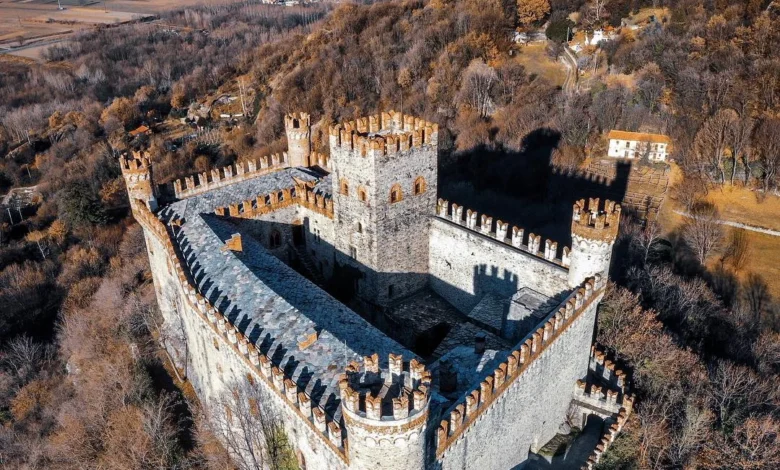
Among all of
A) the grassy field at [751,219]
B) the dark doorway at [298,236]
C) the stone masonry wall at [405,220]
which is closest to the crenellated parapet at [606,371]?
the stone masonry wall at [405,220]

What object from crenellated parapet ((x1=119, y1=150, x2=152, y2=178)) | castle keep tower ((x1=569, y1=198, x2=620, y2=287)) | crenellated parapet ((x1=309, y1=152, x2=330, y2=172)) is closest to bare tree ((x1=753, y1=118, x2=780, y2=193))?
castle keep tower ((x1=569, y1=198, x2=620, y2=287))

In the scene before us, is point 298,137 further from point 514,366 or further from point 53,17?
point 53,17

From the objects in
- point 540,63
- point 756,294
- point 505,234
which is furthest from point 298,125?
point 540,63

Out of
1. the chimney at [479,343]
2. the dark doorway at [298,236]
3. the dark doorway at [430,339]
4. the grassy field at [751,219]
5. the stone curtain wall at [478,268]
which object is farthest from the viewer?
the grassy field at [751,219]

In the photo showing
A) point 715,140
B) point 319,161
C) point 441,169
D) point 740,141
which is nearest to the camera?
point 319,161

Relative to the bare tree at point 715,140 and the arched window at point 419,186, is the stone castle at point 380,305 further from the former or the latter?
the bare tree at point 715,140

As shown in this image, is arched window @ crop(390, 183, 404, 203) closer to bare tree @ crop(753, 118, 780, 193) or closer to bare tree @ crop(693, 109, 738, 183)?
bare tree @ crop(693, 109, 738, 183)
